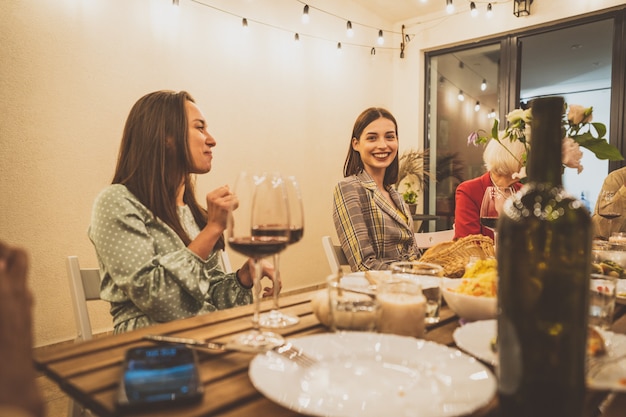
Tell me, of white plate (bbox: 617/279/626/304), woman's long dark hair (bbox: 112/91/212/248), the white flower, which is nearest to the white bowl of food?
white plate (bbox: 617/279/626/304)

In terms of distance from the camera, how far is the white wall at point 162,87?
2.77 meters

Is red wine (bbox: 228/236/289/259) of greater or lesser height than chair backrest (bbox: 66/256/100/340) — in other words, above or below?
above

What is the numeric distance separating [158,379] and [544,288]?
48 cm

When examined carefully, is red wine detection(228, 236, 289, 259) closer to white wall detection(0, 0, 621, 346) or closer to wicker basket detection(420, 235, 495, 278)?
wicker basket detection(420, 235, 495, 278)

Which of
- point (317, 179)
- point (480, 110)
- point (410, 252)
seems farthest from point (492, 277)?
point (480, 110)

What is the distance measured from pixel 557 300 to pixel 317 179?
4.27 meters

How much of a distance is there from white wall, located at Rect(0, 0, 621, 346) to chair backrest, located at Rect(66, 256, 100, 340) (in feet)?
6.14

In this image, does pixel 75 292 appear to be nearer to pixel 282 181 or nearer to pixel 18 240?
pixel 282 181

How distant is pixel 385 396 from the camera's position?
22.6 inches

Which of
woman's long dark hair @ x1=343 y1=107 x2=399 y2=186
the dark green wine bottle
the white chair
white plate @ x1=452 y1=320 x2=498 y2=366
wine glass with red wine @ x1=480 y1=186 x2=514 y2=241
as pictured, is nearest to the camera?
the dark green wine bottle

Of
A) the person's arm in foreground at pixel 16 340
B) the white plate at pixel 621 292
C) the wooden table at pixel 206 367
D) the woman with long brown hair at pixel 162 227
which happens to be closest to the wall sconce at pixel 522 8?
the white plate at pixel 621 292

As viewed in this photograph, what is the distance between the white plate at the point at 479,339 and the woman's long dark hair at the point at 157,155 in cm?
88

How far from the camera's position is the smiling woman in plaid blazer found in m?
2.01

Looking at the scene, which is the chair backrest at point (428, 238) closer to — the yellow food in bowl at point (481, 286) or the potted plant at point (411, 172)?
the yellow food in bowl at point (481, 286)
